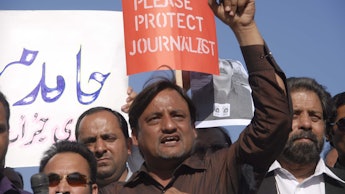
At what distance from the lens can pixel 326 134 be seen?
5.79m

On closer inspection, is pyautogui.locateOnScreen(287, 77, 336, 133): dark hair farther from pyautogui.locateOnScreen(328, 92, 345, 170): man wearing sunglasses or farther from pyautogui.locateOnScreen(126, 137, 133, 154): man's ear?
pyautogui.locateOnScreen(126, 137, 133, 154): man's ear

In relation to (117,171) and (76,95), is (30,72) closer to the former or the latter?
(76,95)

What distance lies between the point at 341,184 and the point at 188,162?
119 centimetres

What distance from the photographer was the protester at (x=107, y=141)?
552cm

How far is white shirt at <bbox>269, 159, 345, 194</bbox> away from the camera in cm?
512

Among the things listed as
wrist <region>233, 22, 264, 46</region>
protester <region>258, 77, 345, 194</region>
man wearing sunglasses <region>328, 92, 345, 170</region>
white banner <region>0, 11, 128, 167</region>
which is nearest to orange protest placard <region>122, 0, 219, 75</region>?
white banner <region>0, 11, 128, 167</region>

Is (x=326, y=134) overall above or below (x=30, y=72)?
below

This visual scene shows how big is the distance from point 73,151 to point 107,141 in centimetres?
75

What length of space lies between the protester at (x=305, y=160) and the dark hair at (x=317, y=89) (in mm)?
34

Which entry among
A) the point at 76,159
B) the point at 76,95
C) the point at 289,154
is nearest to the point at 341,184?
the point at 289,154

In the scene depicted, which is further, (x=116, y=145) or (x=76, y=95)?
(x=76, y=95)

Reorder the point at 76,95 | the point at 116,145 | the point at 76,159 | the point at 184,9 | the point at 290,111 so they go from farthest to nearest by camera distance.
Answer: the point at 76,95 < the point at 184,9 < the point at 116,145 < the point at 76,159 < the point at 290,111

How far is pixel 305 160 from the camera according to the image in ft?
17.0

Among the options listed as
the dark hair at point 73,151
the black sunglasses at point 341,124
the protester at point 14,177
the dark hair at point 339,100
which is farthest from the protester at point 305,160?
the protester at point 14,177
